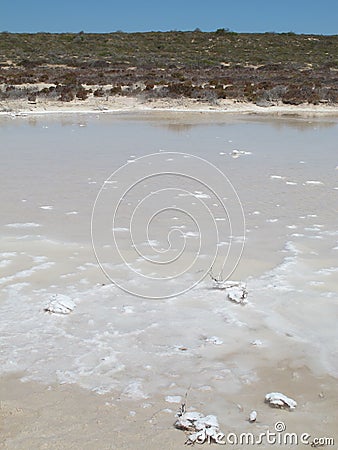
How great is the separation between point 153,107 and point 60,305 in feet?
65.1

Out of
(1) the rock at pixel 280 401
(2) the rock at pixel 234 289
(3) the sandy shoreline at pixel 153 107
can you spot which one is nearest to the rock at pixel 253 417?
(1) the rock at pixel 280 401

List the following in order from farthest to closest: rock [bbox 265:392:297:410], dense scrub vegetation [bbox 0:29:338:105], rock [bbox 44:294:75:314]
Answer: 1. dense scrub vegetation [bbox 0:29:338:105]
2. rock [bbox 44:294:75:314]
3. rock [bbox 265:392:297:410]

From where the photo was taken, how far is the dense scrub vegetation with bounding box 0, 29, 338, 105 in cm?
2503

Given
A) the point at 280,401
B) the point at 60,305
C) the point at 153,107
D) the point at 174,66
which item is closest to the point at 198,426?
the point at 280,401

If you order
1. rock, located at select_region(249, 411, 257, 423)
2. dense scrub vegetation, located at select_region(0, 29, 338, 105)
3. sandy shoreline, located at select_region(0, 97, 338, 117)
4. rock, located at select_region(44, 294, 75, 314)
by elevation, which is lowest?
rock, located at select_region(249, 411, 257, 423)

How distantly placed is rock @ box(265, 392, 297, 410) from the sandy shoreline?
19.0 m

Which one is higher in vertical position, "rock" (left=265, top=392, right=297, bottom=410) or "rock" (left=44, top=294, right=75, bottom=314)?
"rock" (left=44, top=294, right=75, bottom=314)

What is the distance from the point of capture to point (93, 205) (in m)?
6.92

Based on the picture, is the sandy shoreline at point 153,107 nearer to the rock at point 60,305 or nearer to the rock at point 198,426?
the rock at point 60,305

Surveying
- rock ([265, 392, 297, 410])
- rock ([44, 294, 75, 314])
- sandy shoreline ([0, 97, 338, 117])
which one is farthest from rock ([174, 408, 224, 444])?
sandy shoreline ([0, 97, 338, 117])

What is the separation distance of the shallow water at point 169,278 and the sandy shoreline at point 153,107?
12.2m

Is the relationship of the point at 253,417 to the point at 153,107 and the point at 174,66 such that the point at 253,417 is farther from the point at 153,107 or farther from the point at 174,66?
the point at 174,66

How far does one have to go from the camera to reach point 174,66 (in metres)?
37.9

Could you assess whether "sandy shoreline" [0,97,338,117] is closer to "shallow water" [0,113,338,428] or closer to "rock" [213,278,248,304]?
"shallow water" [0,113,338,428]
